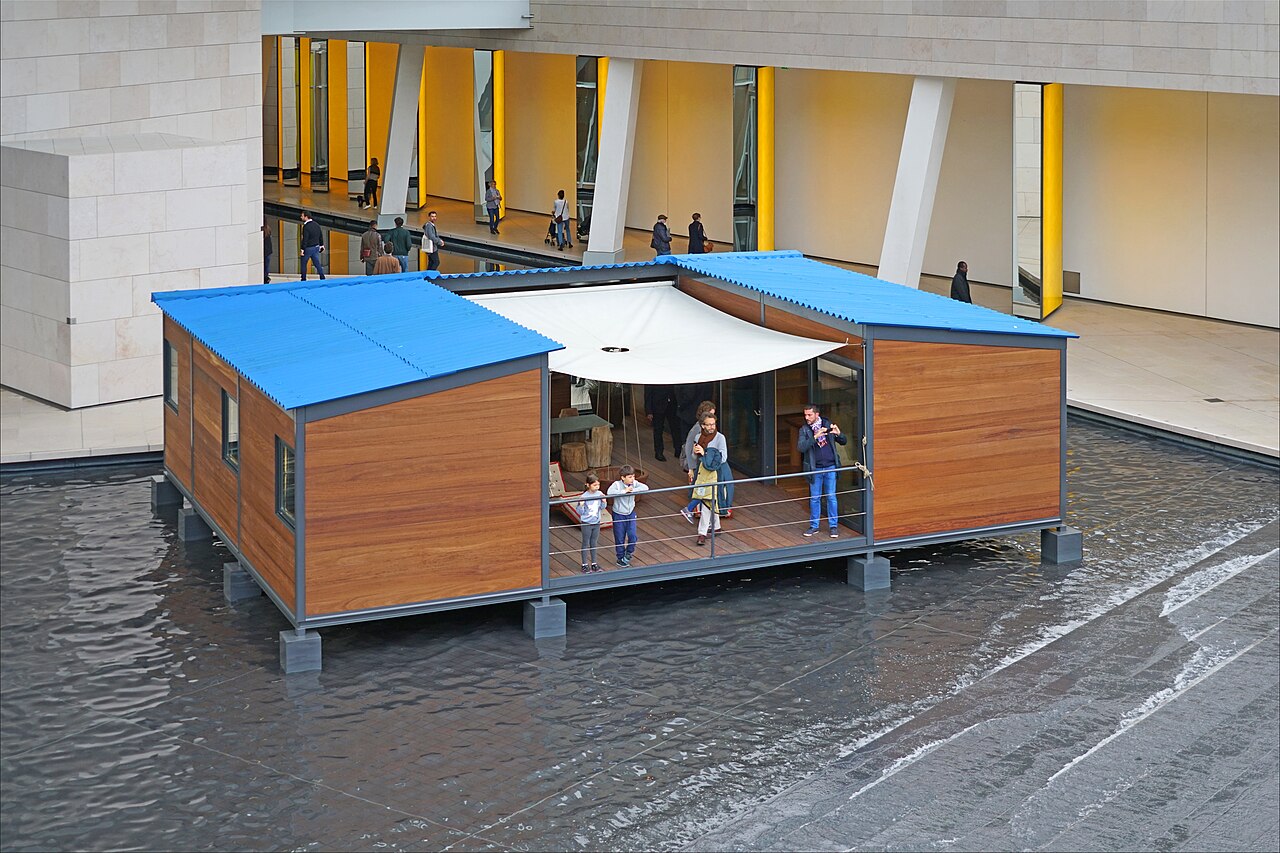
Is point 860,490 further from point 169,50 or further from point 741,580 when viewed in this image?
point 169,50

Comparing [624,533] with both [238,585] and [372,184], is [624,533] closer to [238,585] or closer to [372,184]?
[238,585]

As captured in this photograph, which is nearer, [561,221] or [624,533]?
[624,533]

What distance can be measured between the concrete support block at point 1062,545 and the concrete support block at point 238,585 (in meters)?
7.72

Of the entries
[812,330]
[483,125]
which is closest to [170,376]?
[812,330]

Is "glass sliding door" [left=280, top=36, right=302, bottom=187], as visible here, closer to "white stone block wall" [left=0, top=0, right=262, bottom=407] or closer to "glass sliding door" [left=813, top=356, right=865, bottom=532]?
"white stone block wall" [left=0, top=0, right=262, bottom=407]

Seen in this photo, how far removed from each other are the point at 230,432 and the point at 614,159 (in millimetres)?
21169

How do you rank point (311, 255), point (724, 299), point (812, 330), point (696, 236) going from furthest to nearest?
point (696, 236) < point (311, 255) < point (724, 299) < point (812, 330)

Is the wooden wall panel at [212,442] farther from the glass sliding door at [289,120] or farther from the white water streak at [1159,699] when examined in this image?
the glass sliding door at [289,120]

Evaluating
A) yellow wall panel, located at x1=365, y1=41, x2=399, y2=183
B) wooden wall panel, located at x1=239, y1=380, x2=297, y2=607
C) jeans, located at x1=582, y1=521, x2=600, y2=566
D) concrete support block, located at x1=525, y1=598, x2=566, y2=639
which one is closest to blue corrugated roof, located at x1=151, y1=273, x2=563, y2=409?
wooden wall panel, located at x1=239, y1=380, x2=297, y2=607

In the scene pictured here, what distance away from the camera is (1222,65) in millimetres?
23250

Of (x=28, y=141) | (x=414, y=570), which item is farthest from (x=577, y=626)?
(x=28, y=141)

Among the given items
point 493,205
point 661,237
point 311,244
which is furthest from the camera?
point 493,205

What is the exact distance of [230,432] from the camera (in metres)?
15.9

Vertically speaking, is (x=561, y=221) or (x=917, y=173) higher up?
(x=917, y=173)
